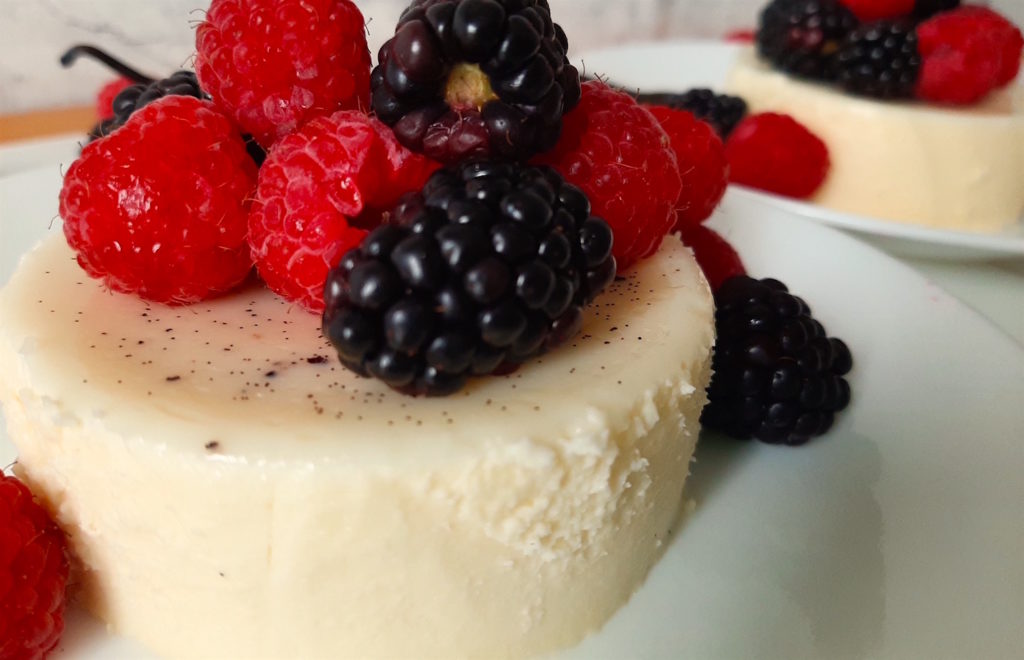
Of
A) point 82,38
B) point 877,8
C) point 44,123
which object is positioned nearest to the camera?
point 877,8

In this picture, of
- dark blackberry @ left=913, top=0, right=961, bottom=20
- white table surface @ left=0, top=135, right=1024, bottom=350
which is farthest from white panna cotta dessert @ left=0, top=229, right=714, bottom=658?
dark blackberry @ left=913, top=0, right=961, bottom=20

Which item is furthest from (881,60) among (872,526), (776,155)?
(872,526)

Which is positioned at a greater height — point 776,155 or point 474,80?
point 474,80

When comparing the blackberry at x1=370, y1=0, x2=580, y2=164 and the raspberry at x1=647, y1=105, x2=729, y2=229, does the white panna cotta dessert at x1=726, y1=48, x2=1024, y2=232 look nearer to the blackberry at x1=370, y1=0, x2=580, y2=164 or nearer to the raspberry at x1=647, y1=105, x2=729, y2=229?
the raspberry at x1=647, y1=105, x2=729, y2=229

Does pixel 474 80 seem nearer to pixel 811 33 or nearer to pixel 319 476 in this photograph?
pixel 319 476

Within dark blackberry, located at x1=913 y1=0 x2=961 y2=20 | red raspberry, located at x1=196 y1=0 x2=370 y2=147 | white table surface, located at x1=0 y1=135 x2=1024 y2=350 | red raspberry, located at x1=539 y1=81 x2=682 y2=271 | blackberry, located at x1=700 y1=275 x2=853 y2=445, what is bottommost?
white table surface, located at x1=0 y1=135 x2=1024 y2=350

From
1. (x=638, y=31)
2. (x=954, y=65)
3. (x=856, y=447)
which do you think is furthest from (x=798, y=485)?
(x=638, y=31)

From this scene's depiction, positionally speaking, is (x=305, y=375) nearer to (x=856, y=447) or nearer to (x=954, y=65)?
(x=856, y=447)

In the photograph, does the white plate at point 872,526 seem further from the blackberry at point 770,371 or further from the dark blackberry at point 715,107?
the dark blackberry at point 715,107
